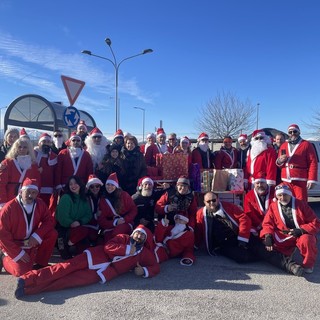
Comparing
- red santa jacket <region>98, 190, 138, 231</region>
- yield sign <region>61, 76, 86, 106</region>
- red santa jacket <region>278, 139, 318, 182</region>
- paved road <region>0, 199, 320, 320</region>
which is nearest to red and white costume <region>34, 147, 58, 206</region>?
red santa jacket <region>98, 190, 138, 231</region>

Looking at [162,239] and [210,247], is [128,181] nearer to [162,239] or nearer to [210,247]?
[162,239]

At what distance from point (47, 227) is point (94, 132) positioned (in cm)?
253

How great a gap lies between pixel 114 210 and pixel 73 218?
0.64 meters

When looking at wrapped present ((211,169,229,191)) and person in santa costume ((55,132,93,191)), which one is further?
wrapped present ((211,169,229,191))

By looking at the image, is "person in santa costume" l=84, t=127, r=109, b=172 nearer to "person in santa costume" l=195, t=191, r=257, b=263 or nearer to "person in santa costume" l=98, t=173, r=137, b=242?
"person in santa costume" l=98, t=173, r=137, b=242

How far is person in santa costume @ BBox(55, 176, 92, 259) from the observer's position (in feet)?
16.3

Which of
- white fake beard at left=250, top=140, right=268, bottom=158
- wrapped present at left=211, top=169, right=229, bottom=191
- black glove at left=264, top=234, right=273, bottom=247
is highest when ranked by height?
white fake beard at left=250, top=140, right=268, bottom=158

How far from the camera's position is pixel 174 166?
6508 millimetres

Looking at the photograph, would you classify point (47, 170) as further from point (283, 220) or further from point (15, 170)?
point (283, 220)

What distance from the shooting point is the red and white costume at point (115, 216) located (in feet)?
16.5

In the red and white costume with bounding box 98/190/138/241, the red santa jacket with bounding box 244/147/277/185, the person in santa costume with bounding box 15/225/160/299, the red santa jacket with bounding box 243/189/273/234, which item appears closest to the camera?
the person in santa costume with bounding box 15/225/160/299

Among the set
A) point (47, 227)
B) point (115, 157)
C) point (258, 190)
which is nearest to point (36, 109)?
point (115, 157)

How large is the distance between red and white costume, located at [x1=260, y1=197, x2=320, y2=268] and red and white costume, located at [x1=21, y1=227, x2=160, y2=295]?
70.7 inches

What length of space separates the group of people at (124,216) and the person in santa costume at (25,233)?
0.01 m
